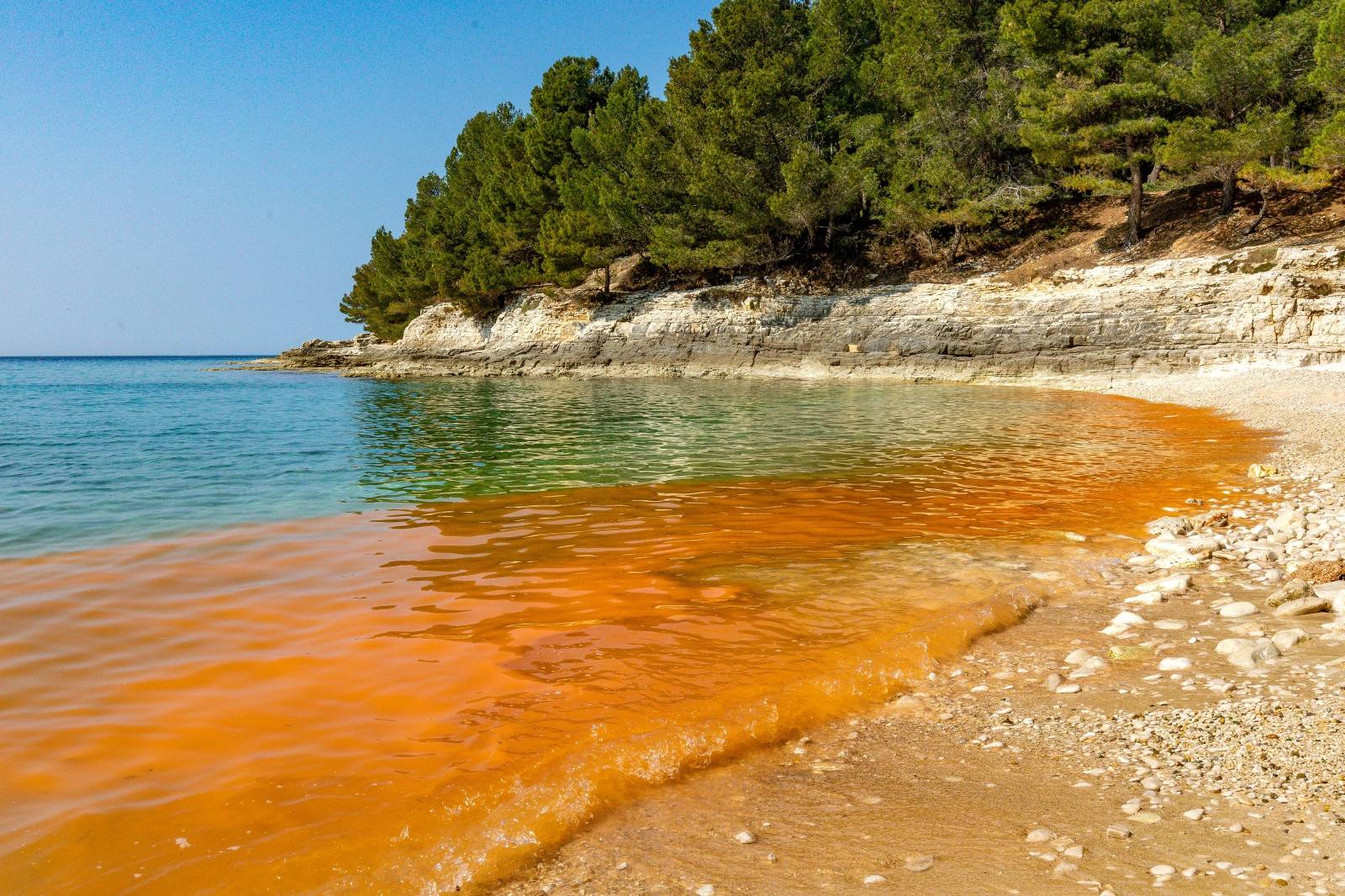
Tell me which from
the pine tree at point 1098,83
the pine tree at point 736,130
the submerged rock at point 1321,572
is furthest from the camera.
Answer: the pine tree at point 736,130

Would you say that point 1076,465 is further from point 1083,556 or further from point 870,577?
point 870,577

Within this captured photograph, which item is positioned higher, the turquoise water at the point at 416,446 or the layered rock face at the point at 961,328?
the layered rock face at the point at 961,328

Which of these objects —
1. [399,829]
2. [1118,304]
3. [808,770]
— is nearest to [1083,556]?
[808,770]

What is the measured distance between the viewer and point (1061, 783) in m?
2.79

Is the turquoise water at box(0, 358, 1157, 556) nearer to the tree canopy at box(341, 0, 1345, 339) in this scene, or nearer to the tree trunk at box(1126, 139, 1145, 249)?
the tree trunk at box(1126, 139, 1145, 249)

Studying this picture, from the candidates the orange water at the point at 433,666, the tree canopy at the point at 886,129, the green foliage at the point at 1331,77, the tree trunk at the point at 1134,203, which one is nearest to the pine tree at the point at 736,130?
the tree canopy at the point at 886,129

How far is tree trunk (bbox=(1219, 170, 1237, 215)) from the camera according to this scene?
26623 millimetres

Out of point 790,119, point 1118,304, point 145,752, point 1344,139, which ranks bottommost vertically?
point 145,752

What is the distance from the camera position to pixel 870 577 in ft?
19.5

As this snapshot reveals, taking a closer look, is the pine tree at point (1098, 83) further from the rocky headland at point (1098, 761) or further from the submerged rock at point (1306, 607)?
the submerged rock at point (1306, 607)

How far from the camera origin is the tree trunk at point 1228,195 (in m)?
26.6

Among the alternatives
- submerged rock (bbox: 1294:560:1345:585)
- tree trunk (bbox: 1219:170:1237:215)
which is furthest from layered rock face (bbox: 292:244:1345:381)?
submerged rock (bbox: 1294:560:1345:585)

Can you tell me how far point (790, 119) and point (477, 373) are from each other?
24854 mm

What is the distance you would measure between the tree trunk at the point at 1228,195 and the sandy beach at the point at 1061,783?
29.3m
